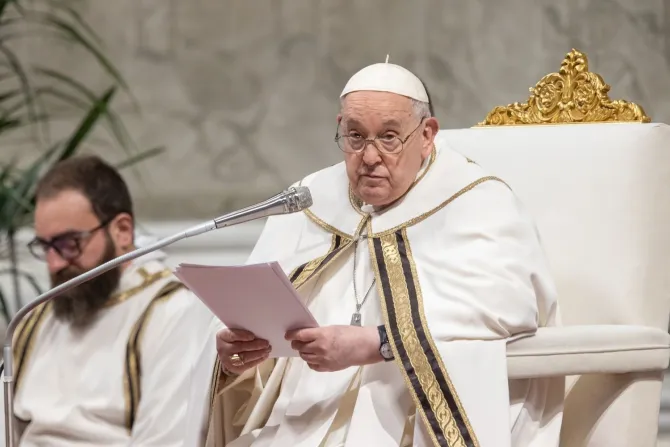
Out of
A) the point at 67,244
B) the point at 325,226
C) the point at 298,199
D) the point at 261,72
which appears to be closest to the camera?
the point at 298,199

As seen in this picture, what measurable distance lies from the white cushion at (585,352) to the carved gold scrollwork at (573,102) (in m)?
0.80

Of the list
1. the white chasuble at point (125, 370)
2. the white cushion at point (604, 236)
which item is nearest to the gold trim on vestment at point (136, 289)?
the white chasuble at point (125, 370)

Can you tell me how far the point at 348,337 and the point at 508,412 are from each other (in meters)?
0.45

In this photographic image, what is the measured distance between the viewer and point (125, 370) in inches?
136

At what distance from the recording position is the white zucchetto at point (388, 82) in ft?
10.4

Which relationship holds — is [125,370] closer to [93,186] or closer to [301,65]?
[93,186]

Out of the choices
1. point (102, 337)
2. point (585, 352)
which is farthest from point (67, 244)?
point (585, 352)

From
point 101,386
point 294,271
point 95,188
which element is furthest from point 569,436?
point 95,188

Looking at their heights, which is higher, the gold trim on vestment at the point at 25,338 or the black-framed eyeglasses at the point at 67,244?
the black-framed eyeglasses at the point at 67,244

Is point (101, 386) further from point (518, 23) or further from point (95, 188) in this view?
point (518, 23)

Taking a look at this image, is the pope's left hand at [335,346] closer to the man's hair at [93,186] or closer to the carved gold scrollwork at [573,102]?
the man's hair at [93,186]

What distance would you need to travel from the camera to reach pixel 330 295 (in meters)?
3.26

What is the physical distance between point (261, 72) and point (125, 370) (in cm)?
208

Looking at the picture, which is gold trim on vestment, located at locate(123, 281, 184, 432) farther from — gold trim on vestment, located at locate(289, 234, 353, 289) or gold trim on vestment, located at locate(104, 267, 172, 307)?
gold trim on vestment, located at locate(289, 234, 353, 289)
